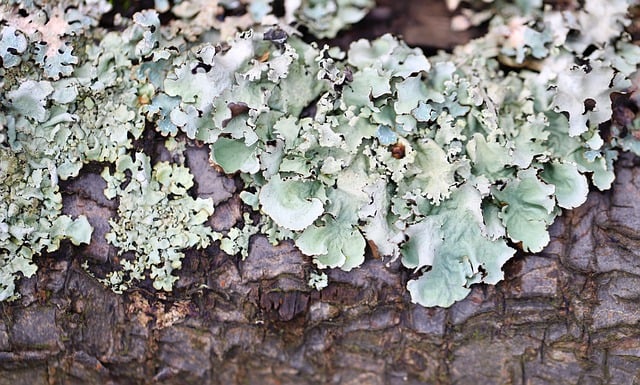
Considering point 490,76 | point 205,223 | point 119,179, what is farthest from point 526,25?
point 119,179

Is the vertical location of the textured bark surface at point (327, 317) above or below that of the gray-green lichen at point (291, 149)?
below

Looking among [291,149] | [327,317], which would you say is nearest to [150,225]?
[291,149]

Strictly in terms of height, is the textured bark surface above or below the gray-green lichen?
below

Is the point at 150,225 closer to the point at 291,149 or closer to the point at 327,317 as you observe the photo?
the point at 291,149

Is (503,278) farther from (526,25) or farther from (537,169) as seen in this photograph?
(526,25)
